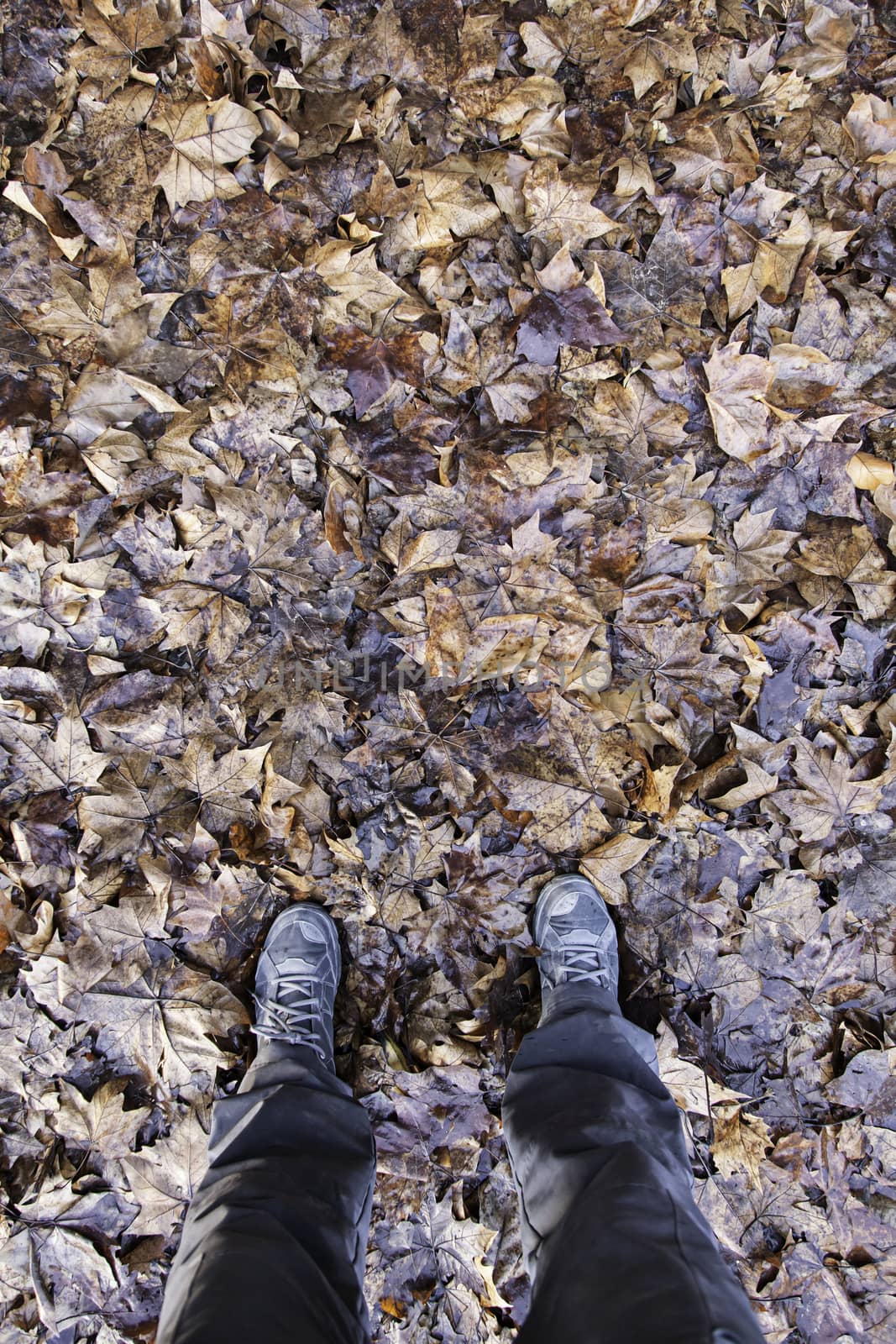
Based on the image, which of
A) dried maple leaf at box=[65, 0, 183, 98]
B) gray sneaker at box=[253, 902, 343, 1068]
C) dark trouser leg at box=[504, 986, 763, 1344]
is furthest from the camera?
gray sneaker at box=[253, 902, 343, 1068]

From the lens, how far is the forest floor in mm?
1826

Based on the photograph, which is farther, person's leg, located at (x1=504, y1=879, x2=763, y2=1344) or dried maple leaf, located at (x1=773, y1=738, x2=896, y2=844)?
dried maple leaf, located at (x1=773, y1=738, x2=896, y2=844)

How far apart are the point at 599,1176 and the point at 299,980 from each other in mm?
909

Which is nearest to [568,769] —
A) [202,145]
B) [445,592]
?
[445,592]

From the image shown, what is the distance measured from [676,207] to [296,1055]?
2.63 m

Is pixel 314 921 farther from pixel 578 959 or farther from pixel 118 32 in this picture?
pixel 118 32

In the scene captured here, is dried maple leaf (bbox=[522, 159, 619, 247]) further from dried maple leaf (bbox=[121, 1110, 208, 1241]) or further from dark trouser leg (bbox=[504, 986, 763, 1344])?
dried maple leaf (bbox=[121, 1110, 208, 1241])

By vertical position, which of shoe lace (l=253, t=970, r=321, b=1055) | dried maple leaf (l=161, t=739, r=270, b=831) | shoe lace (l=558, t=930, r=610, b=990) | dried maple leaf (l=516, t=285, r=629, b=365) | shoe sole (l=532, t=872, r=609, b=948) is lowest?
shoe lace (l=253, t=970, r=321, b=1055)

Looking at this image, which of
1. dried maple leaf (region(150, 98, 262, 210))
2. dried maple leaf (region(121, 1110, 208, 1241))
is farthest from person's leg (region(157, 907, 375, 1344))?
dried maple leaf (region(150, 98, 262, 210))

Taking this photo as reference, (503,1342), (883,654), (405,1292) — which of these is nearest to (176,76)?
(883,654)

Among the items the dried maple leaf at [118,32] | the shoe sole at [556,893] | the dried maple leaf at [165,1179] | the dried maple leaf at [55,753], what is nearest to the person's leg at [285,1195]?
the dried maple leaf at [165,1179]

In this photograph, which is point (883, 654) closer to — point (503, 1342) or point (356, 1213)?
point (356, 1213)

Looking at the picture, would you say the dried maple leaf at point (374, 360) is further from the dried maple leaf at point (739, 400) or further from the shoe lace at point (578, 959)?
the shoe lace at point (578, 959)

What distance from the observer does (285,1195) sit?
1443 mm
